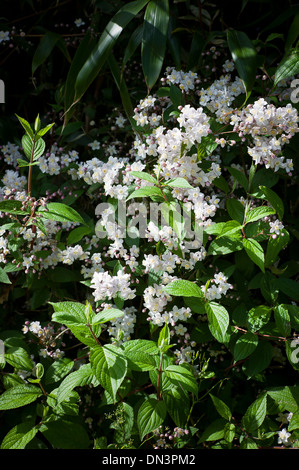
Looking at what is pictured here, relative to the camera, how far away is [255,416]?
152 cm

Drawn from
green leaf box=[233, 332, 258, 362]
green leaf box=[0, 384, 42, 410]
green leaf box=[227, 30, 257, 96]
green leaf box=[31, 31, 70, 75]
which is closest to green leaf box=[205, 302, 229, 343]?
green leaf box=[233, 332, 258, 362]

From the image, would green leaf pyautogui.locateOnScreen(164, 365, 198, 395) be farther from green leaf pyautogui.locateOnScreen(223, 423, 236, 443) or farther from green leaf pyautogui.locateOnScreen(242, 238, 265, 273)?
green leaf pyautogui.locateOnScreen(242, 238, 265, 273)

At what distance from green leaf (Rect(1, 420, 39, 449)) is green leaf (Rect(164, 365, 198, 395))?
45 centimetres

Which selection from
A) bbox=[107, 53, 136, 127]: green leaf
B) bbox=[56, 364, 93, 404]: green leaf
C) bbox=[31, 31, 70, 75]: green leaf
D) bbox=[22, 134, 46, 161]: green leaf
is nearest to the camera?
bbox=[56, 364, 93, 404]: green leaf

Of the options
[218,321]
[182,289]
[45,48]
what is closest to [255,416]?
[218,321]

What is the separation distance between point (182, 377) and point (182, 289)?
10.0 inches

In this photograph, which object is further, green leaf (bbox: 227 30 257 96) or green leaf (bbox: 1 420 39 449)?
green leaf (bbox: 227 30 257 96)

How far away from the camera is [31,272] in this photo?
1.76m

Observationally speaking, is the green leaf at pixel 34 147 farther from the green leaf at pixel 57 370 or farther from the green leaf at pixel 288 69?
the green leaf at pixel 288 69

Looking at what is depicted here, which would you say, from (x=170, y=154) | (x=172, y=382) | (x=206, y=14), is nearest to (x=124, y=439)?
(x=172, y=382)

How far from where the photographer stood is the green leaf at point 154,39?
170 cm

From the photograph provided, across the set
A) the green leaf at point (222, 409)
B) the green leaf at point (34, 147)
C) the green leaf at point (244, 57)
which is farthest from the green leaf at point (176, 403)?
the green leaf at point (244, 57)

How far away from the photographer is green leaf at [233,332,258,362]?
59.5 inches

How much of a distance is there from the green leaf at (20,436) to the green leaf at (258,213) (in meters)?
0.93
